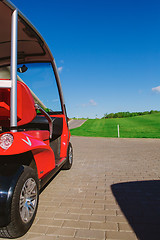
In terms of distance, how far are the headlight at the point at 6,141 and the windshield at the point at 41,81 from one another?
1.67 m

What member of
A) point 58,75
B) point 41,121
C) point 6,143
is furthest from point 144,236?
point 58,75

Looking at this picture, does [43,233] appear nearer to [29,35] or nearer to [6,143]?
[6,143]

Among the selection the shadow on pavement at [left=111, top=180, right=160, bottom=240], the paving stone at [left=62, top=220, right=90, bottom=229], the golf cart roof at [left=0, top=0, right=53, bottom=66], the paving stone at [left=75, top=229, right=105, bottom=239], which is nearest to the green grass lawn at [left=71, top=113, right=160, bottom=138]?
the shadow on pavement at [left=111, top=180, right=160, bottom=240]

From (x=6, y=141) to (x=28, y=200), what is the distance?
74 cm

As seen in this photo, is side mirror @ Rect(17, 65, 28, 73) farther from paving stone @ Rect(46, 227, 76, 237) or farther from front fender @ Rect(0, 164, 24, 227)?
paving stone @ Rect(46, 227, 76, 237)

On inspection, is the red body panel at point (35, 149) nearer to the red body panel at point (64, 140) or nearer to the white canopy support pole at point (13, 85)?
the white canopy support pole at point (13, 85)

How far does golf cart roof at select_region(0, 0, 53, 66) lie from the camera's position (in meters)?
2.23

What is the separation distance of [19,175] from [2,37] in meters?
Answer: 2.22

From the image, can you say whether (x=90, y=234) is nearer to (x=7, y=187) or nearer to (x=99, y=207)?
(x=99, y=207)

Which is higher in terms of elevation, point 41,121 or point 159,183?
point 41,121

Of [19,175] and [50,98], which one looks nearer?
[19,175]

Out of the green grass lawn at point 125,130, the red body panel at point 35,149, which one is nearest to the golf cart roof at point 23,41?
the red body panel at point 35,149

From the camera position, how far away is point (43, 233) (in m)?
2.18

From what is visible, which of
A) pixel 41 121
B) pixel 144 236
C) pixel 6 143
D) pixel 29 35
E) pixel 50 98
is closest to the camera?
pixel 6 143
